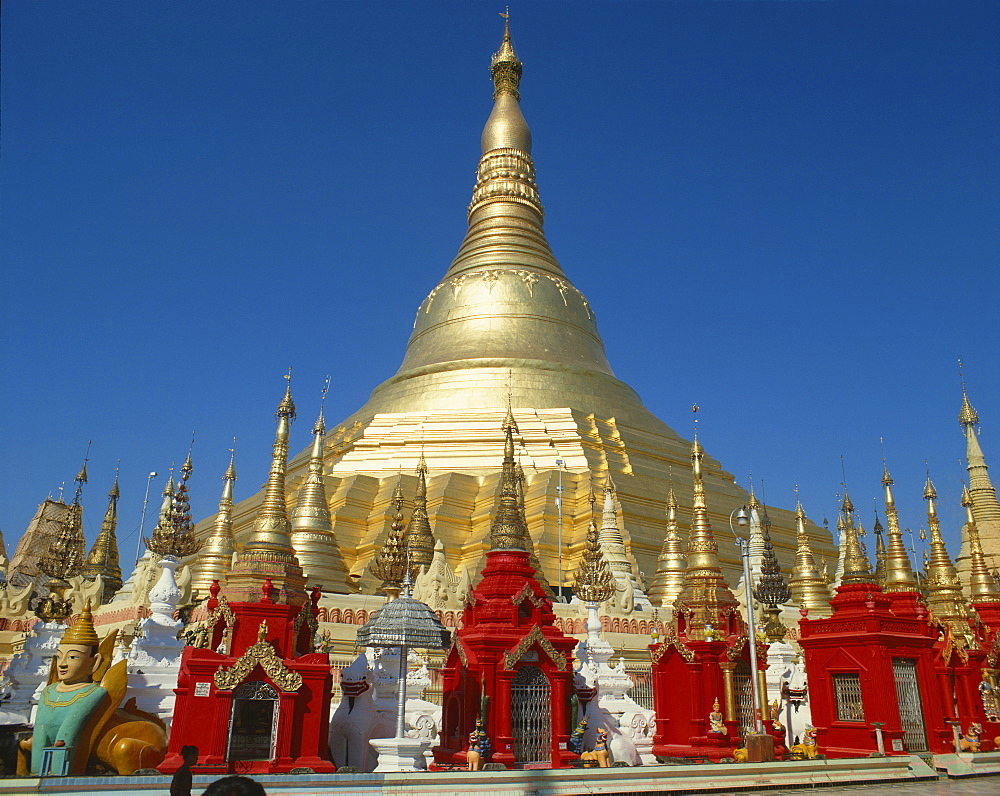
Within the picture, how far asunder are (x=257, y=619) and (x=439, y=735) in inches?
116

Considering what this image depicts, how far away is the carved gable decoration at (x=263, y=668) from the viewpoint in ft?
30.2

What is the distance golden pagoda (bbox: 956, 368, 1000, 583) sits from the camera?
98.2ft

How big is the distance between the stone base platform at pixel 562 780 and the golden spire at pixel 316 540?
1398 centimetres

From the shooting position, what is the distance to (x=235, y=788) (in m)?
2.85

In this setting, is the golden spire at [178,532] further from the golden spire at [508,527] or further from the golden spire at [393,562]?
the golden spire at [508,527]

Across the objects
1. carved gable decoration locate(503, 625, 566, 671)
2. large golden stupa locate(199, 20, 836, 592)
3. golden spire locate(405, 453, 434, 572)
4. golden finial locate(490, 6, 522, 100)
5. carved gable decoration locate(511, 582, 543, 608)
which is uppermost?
golden finial locate(490, 6, 522, 100)

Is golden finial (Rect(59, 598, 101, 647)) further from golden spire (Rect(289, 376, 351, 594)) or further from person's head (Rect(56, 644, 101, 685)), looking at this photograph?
golden spire (Rect(289, 376, 351, 594))

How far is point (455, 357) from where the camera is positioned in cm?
3534

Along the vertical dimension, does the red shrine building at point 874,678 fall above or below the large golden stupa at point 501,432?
below

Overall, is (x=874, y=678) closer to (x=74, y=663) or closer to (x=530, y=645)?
(x=530, y=645)

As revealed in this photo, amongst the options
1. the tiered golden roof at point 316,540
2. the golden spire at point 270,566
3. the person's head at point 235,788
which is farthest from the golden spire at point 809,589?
the person's head at point 235,788

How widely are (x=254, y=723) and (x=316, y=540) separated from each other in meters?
13.9

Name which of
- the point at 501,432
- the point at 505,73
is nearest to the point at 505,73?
the point at 505,73

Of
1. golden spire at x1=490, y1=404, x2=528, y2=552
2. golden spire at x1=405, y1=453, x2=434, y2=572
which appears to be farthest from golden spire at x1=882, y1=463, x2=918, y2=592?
golden spire at x1=405, y1=453, x2=434, y2=572
